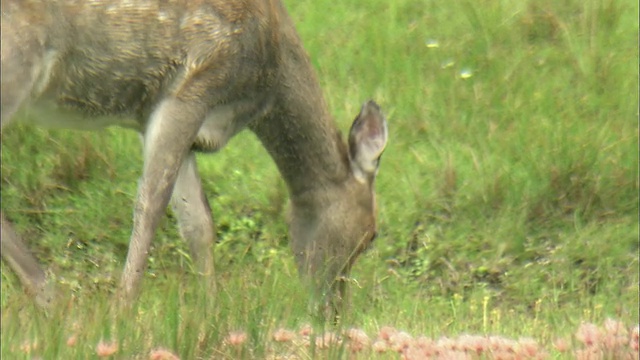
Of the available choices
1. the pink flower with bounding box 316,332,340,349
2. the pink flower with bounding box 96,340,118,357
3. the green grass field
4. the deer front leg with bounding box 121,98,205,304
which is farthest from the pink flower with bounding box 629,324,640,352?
the deer front leg with bounding box 121,98,205,304

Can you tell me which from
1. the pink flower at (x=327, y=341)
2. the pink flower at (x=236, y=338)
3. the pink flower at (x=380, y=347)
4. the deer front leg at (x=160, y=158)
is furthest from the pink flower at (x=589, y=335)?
the deer front leg at (x=160, y=158)

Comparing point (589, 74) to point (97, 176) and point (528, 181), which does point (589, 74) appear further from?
point (97, 176)


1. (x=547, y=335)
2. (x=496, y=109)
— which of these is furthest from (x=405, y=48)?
(x=547, y=335)

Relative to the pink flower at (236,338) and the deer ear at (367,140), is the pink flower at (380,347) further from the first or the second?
the deer ear at (367,140)

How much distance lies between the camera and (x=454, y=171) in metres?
9.83

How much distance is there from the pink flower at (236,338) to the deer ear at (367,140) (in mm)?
2567

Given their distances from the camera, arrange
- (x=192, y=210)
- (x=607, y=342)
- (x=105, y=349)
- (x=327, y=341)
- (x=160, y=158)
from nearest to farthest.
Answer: (x=105, y=349), (x=327, y=341), (x=607, y=342), (x=160, y=158), (x=192, y=210)

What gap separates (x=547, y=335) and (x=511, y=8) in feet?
16.4

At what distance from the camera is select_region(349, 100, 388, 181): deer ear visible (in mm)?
8016

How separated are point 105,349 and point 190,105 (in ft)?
6.96

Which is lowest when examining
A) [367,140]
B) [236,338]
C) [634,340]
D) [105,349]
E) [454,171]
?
[105,349]

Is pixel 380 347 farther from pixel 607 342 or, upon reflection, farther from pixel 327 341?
pixel 607 342

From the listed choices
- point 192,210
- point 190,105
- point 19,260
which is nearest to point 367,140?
point 192,210

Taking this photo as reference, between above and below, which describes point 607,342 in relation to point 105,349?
above
